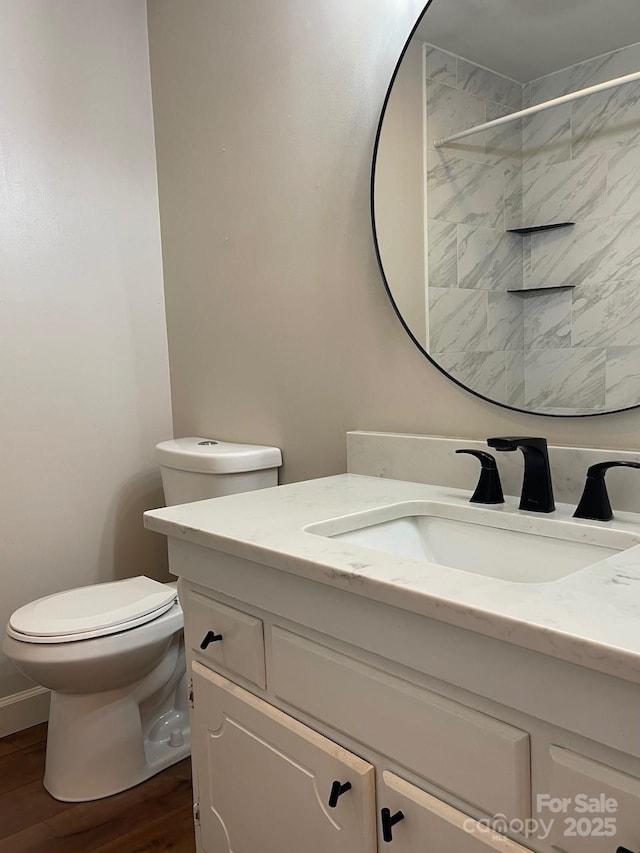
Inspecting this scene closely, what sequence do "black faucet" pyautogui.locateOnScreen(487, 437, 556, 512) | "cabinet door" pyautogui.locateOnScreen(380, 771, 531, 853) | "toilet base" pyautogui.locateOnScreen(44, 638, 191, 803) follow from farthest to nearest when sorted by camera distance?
"toilet base" pyautogui.locateOnScreen(44, 638, 191, 803)
"black faucet" pyautogui.locateOnScreen(487, 437, 556, 512)
"cabinet door" pyautogui.locateOnScreen(380, 771, 531, 853)

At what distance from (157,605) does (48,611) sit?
0.28 metres

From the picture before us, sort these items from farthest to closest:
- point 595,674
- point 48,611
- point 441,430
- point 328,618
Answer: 1. point 48,611
2. point 441,430
3. point 328,618
4. point 595,674

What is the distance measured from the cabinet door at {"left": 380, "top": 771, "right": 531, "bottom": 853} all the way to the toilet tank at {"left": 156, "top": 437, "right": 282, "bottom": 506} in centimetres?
104

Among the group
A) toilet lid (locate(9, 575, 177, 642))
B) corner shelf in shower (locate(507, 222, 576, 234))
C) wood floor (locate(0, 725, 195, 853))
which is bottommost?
wood floor (locate(0, 725, 195, 853))

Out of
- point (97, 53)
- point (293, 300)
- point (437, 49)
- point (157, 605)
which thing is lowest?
point (157, 605)

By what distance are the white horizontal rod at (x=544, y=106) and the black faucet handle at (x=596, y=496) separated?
63 cm

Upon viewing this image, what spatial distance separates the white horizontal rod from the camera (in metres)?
1.14

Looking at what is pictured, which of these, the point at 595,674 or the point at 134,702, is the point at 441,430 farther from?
the point at 134,702

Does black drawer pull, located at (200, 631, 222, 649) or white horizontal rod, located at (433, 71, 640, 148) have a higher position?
white horizontal rod, located at (433, 71, 640, 148)

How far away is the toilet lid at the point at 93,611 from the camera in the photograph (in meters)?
1.67

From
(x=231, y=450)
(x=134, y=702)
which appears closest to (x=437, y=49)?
(x=231, y=450)

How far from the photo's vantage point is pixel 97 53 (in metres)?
2.17

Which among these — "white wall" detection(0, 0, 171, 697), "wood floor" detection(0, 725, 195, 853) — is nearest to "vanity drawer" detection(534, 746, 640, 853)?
"wood floor" detection(0, 725, 195, 853)

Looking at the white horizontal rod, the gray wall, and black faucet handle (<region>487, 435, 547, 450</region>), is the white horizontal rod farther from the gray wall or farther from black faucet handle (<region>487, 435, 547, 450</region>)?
black faucet handle (<region>487, 435, 547, 450</region>)
